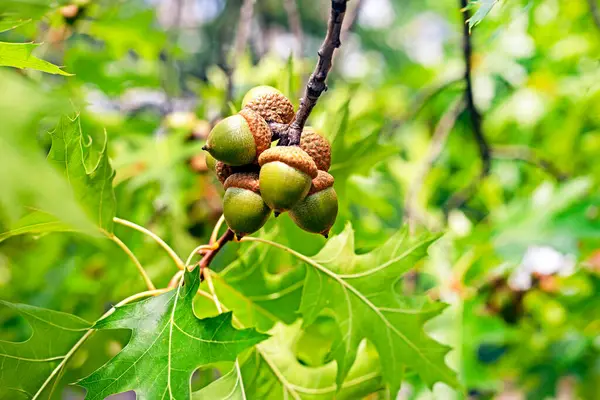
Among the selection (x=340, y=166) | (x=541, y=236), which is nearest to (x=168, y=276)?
(x=340, y=166)

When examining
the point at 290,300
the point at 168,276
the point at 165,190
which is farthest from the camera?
the point at 165,190

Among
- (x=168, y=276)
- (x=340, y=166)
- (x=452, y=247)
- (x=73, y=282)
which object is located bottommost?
(x=73, y=282)

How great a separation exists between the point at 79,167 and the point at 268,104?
0.36 metres

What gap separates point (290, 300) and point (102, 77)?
4.97ft

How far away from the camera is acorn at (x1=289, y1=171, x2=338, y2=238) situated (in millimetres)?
993

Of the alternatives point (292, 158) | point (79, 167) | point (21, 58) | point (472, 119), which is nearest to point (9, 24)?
point (21, 58)

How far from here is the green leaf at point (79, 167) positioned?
1063 millimetres

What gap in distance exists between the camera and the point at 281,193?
0.94m

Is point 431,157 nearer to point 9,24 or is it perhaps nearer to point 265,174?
point 265,174

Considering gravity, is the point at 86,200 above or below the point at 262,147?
below

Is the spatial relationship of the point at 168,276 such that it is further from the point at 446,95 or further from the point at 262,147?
the point at 446,95

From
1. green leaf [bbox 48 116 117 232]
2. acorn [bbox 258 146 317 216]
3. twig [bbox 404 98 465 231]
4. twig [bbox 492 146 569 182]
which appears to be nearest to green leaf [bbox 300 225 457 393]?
acorn [bbox 258 146 317 216]

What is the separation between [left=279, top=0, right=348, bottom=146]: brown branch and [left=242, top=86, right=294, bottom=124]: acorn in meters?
0.06

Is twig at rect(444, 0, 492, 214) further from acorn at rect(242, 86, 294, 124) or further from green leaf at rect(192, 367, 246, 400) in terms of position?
green leaf at rect(192, 367, 246, 400)
